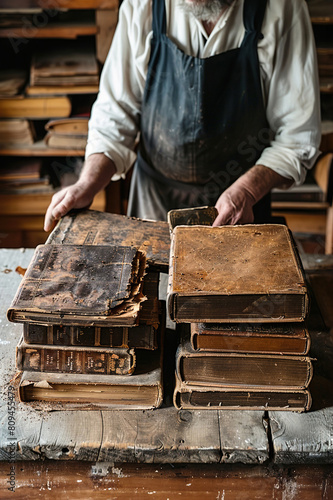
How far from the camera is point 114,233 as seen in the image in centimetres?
149

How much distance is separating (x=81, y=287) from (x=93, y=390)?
0.72 ft

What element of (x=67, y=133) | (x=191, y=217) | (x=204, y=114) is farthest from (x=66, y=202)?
(x=67, y=133)

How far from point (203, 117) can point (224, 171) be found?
0.22 meters

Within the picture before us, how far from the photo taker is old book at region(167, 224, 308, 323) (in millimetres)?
1024

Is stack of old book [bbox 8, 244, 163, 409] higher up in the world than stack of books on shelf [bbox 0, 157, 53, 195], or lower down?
higher up

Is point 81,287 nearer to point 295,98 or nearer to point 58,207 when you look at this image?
point 58,207

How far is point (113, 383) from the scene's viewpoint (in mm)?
1103

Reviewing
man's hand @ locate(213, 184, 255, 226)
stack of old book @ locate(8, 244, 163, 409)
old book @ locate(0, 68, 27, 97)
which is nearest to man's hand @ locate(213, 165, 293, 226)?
man's hand @ locate(213, 184, 255, 226)

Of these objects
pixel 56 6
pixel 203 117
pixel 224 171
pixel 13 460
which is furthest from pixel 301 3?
pixel 13 460

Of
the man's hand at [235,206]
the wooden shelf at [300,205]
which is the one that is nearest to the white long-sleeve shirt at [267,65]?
the man's hand at [235,206]

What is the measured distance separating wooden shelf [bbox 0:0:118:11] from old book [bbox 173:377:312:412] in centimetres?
212

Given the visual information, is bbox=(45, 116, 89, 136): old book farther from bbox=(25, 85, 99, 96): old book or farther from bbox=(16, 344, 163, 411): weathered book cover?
bbox=(16, 344, 163, 411): weathered book cover

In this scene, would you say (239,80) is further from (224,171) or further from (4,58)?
(4,58)

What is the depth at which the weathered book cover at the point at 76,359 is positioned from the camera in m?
1.09
